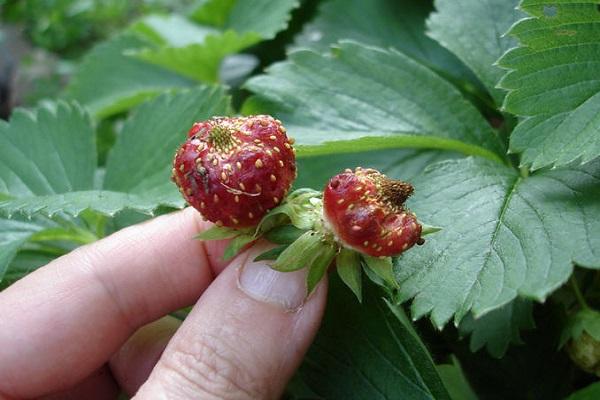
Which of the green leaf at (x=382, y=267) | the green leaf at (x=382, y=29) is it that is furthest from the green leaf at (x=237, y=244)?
the green leaf at (x=382, y=29)

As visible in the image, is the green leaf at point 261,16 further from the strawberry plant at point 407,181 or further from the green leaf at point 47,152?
the green leaf at point 47,152

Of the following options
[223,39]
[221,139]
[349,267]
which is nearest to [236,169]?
[221,139]

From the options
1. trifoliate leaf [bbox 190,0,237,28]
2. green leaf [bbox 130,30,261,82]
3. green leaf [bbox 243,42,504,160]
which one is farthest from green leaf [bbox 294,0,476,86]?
trifoliate leaf [bbox 190,0,237,28]

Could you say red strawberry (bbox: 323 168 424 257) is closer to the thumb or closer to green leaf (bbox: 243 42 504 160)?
the thumb

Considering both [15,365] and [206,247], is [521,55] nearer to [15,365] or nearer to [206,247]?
[206,247]

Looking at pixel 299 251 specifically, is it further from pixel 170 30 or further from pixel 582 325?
pixel 170 30

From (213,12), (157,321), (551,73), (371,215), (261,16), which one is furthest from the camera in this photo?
(213,12)

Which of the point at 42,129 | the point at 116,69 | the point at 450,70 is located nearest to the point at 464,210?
the point at 450,70
